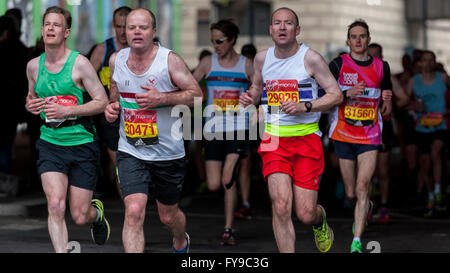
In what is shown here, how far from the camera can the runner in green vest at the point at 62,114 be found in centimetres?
721

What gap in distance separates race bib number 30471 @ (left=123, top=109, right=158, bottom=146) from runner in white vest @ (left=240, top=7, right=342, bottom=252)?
900 mm

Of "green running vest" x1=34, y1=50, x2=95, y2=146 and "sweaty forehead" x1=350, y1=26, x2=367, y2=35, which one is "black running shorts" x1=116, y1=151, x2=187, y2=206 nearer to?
"green running vest" x1=34, y1=50, x2=95, y2=146

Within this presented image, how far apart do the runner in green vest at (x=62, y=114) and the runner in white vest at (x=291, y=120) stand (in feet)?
4.12

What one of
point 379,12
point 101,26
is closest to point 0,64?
point 101,26

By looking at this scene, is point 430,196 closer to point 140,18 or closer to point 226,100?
point 226,100

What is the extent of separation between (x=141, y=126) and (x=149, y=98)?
0.32m

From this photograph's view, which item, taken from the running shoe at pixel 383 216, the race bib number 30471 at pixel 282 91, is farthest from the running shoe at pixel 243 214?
the race bib number 30471 at pixel 282 91

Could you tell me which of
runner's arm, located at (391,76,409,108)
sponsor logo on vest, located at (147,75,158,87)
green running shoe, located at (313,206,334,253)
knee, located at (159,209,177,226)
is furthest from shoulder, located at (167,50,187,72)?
runner's arm, located at (391,76,409,108)

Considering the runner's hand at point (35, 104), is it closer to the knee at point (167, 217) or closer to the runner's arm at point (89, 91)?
the runner's arm at point (89, 91)

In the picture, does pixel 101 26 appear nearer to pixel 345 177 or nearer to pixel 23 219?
pixel 23 219

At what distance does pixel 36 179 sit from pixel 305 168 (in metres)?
6.83

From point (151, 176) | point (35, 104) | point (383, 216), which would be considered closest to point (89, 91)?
point (35, 104)

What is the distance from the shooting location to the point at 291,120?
7.59 metres

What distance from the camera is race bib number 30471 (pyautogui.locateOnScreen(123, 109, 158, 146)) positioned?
7.09m
